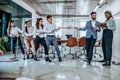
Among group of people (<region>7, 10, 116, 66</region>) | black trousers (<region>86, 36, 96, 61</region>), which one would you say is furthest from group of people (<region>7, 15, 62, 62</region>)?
black trousers (<region>86, 36, 96, 61</region>)

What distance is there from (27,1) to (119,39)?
22.5ft

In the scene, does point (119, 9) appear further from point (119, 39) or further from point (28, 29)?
point (28, 29)

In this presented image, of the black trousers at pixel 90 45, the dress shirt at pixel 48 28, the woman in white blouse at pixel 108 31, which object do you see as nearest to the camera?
the woman in white blouse at pixel 108 31

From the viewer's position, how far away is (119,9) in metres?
8.00

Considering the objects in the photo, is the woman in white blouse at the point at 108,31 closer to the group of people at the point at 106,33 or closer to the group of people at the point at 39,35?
the group of people at the point at 106,33

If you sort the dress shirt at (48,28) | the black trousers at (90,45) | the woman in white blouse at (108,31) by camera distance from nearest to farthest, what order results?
the woman in white blouse at (108,31), the black trousers at (90,45), the dress shirt at (48,28)

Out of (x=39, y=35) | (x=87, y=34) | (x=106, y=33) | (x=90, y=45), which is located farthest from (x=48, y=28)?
(x=106, y=33)

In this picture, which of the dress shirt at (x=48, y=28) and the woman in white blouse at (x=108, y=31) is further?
the dress shirt at (x=48, y=28)

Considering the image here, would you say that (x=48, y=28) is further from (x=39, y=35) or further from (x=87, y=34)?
(x=87, y=34)

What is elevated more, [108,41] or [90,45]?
[108,41]

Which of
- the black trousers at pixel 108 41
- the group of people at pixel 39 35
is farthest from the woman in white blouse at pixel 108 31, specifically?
the group of people at pixel 39 35

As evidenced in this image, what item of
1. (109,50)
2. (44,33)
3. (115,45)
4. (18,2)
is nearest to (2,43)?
(18,2)

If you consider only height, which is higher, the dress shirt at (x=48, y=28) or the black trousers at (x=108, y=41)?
the dress shirt at (x=48, y=28)

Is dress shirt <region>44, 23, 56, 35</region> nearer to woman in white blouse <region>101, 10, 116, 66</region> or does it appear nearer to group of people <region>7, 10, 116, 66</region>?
group of people <region>7, 10, 116, 66</region>
